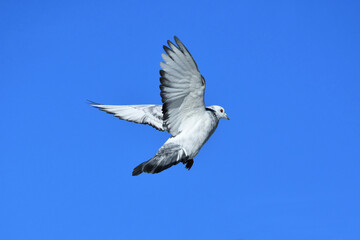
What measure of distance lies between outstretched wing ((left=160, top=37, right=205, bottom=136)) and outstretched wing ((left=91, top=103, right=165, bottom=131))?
2.07m

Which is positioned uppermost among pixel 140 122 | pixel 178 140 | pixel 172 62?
pixel 140 122

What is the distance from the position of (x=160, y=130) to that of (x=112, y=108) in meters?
1.50

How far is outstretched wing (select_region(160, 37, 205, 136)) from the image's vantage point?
9445 mm

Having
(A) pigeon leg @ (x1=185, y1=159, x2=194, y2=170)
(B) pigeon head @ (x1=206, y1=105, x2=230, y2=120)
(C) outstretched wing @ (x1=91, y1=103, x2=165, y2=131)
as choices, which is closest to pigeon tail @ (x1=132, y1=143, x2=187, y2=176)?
(A) pigeon leg @ (x1=185, y1=159, x2=194, y2=170)

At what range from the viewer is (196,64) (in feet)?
31.4

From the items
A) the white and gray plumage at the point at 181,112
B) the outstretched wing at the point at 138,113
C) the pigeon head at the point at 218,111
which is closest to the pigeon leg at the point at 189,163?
the white and gray plumage at the point at 181,112

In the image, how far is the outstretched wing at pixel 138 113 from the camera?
1277 cm

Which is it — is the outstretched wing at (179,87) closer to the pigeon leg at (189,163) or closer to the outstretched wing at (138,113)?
the pigeon leg at (189,163)

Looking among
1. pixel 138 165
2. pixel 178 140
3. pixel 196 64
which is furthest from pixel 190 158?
pixel 196 64

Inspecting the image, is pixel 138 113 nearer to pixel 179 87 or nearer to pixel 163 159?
pixel 163 159

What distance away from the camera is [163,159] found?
1018 cm

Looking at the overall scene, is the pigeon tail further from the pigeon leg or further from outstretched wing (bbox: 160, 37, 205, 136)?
the pigeon leg

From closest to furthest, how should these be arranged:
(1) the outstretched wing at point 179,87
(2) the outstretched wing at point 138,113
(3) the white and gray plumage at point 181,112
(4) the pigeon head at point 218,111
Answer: (1) the outstretched wing at point 179,87
(3) the white and gray plumage at point 181,112
(4) the pigeon head at point 218,111
(2) the outstretched wing at point 138,113

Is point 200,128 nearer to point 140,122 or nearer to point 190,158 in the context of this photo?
point 190,158
